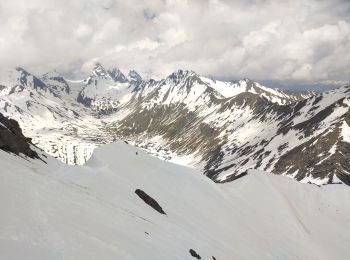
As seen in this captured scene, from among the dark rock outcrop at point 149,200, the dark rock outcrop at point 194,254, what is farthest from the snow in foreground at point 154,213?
the dark rock outcrop at point 149,200

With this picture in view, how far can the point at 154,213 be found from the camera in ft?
147

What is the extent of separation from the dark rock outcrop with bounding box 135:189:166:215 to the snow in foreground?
43.6 inches

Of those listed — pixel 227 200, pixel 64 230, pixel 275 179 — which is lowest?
pixel 64 230

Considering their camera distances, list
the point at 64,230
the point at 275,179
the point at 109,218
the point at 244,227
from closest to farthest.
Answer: the point at 64,230 → the point at 109,218 → the point at 244,227 → the point at 275,179

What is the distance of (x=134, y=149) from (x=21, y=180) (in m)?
43.2

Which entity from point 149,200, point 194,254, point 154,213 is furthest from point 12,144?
point 194,254

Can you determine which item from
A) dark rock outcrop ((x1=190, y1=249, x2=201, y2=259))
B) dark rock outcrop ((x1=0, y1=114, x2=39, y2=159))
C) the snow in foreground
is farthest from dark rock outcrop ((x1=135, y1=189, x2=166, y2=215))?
dark rock outcrop ((x1=0, y1=114, x2=39, y2=159))

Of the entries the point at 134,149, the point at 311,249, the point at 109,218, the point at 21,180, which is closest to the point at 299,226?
the point at 311,249

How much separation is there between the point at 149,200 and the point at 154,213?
4061 millimetres

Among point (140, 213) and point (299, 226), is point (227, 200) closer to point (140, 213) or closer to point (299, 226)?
point (299, 226)

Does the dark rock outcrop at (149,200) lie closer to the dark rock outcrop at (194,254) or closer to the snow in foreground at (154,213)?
the snow in foreground at (154,213)

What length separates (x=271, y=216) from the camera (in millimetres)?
78938

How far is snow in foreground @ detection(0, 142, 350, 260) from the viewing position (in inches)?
921

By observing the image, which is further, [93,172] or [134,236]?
[93,172]
